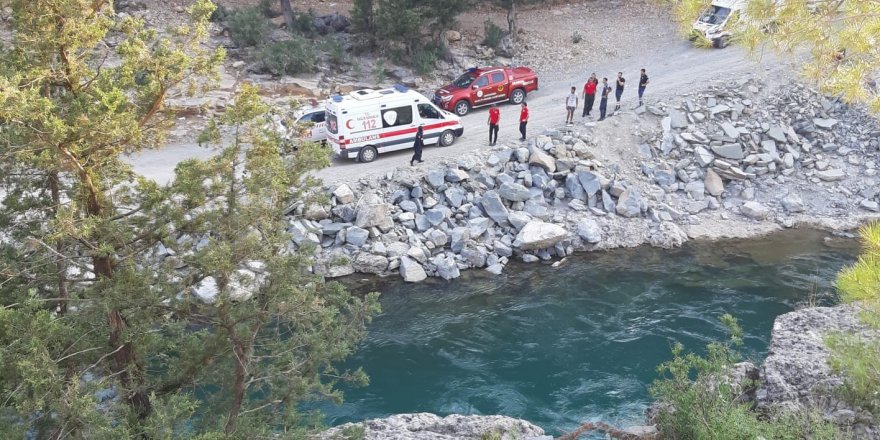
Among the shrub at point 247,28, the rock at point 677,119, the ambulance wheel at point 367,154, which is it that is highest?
the shrub at point 247,28

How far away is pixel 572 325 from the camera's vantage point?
1597 centimetres

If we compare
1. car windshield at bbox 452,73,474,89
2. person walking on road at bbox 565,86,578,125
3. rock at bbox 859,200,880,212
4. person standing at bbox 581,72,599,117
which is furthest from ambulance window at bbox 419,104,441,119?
rock at bbox 859,200,880,212

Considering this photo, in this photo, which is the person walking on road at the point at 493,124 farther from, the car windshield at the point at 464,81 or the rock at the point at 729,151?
the rock at the point at 729,151

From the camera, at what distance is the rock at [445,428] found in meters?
10.9

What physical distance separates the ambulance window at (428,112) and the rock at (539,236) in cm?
463

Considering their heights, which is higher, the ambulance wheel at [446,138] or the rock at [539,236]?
the ambulance wheel at [446,138]

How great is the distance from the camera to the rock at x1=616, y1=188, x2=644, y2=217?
1984 cm

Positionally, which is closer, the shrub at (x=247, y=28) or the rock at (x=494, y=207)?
the rock at (x=494, y=207)

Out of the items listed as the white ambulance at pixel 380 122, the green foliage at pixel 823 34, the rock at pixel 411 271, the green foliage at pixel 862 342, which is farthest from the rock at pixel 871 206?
the green foliage at pixel 823 34

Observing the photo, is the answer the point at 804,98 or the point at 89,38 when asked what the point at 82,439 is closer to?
the point at 89,38

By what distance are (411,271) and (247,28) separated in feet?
47.0

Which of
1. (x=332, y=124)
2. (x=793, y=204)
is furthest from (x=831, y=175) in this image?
(x=332, y=124)

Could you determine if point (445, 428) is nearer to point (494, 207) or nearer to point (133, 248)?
point (133, 248)

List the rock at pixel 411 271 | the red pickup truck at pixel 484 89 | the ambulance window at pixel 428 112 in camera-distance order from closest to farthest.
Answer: the rock at pixel 411 271 < the ambulance window at pixel 428 112 < the red pickup truck at pixel 484 89
